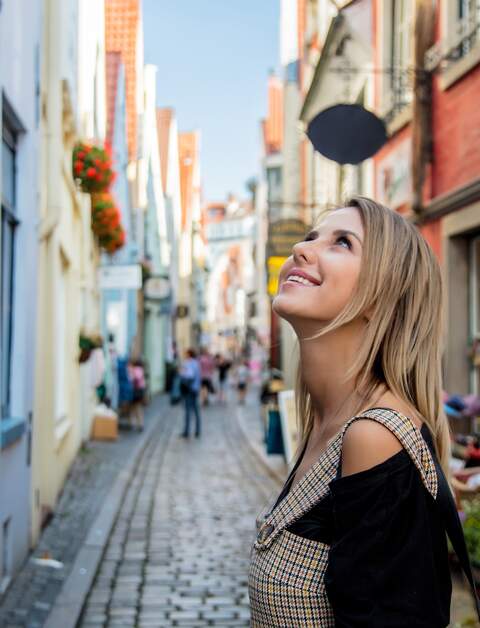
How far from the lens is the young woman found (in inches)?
58.2

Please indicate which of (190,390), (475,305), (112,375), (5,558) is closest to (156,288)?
(112,375)

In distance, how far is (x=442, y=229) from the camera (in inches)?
351

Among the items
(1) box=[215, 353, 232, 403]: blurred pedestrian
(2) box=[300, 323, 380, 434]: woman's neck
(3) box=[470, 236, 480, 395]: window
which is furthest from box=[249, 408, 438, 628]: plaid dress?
(1) box=[215, 353, 232, 403]: blurred pedestrian

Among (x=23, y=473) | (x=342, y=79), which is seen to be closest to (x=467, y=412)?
(x=23, y=473)

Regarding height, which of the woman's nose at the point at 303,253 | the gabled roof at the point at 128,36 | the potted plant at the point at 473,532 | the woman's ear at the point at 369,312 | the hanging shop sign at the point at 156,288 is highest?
the gabled roof at the point at 128,36

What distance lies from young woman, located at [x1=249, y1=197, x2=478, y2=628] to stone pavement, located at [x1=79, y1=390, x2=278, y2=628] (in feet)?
12.3

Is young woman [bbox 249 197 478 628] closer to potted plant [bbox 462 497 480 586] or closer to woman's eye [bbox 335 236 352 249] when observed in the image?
woman's eye [bbox 335 236 352 249]

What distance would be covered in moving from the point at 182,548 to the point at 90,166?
6.02 m

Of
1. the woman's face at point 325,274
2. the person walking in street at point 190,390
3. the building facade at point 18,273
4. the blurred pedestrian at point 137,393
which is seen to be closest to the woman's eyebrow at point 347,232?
the woman's face at point 325,274

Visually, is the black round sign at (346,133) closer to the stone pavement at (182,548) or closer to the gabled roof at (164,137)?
the stone pavement at (182,548)

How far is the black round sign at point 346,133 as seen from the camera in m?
4.08

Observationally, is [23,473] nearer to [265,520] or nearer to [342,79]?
[265,520]

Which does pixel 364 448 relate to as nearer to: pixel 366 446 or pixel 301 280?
pixel 366 446

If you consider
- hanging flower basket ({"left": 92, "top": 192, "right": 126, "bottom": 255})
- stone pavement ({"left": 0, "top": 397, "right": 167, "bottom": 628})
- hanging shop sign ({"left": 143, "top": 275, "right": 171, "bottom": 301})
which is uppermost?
hanging flower basket ({"left": 92, "top": 192, "right": 126, "bottom": 255})
